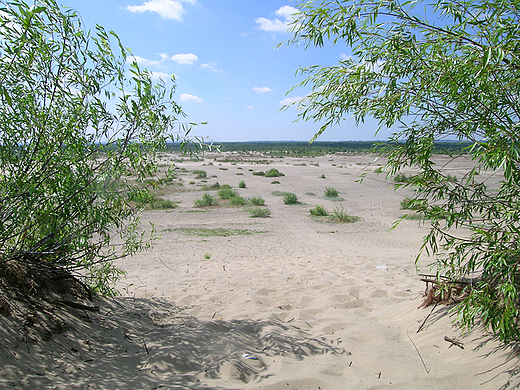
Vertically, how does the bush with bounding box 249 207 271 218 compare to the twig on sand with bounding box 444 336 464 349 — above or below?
below

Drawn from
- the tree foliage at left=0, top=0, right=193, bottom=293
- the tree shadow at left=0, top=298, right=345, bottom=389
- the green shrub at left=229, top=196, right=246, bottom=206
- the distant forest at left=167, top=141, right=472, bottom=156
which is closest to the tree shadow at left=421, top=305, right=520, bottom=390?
the tree shadow at left=0, top=298, right=345, bottom=389

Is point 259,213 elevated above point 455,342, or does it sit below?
below

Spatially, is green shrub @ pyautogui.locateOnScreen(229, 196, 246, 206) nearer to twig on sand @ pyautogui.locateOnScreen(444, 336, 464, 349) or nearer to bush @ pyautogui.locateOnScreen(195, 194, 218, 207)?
bush @ pyautogui.locateOnScreen(195, 194, 218, 207)

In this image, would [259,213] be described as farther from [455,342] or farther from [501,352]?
[501,352]

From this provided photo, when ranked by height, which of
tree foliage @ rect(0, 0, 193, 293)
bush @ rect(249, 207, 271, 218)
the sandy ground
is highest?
tree foliage @ rect(0, 0, 193, 293)

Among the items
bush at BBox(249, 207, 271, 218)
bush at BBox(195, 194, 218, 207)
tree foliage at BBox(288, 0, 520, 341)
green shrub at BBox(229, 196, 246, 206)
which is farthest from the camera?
green shrub at BBox(229, 196, 246, 206)

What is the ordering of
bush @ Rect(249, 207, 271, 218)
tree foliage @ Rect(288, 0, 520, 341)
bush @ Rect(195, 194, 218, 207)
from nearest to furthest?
tree foliage @ Rect(288, 0, 520, 341) → bush @ Rect(249, 207, 271, 218) → bush @ Rect(195, 194, 218, 207)

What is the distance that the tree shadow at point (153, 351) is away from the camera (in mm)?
2924

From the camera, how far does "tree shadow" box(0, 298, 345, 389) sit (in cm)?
292

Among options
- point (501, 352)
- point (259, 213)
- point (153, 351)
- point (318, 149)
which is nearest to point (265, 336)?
point (153, 351)

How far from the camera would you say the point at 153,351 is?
3.58 metres

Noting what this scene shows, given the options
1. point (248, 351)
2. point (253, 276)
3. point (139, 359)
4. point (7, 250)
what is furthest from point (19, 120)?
point (253, 276)

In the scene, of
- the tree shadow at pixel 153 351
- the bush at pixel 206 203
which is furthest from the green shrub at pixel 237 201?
the tree shadow at pixel 153 351

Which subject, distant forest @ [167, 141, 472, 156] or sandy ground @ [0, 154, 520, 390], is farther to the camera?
distant forest @ [167, 141, 472, 156]
